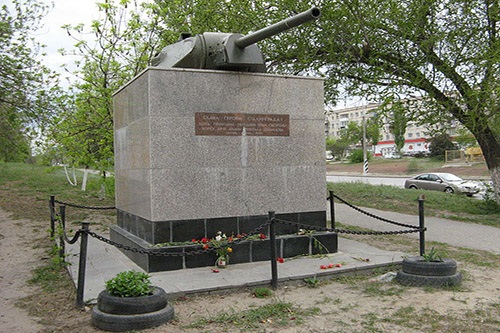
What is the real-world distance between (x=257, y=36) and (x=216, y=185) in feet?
7.32

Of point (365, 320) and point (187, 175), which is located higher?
point (187, 175)

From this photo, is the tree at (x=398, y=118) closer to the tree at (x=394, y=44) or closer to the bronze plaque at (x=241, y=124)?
the tree at (x=394, y=44)

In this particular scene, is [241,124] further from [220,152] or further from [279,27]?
[279,27]

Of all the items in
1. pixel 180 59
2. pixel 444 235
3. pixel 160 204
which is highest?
Answer: pixel 180 59

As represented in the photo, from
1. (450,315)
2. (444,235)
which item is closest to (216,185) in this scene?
(450,315)

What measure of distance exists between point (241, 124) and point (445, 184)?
63.2 ft

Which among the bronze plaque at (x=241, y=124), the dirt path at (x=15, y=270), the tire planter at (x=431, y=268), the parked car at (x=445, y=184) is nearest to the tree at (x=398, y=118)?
the bronze plaque at (x=241, y=124)

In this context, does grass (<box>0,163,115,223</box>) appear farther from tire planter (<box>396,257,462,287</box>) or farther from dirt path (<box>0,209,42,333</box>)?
tire planter (<box>396,257,462,287</box>)

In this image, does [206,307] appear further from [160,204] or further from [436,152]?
[436,152]

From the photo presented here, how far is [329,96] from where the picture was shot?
14492 millimetres

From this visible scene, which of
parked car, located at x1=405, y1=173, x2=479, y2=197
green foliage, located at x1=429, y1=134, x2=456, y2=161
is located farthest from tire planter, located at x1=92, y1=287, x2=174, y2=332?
green foliage, located at x1=429, y1=134, x2=456, y2=161

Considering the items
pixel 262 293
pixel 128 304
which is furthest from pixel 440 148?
pixel 128 304

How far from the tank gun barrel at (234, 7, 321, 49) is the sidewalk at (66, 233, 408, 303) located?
3.23m

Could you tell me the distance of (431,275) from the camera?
621cm
